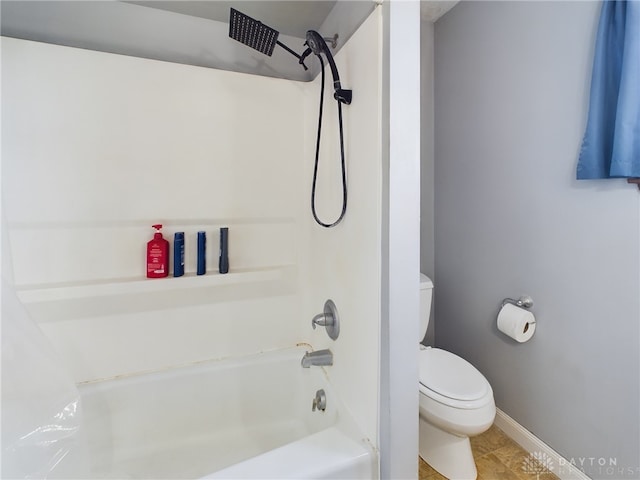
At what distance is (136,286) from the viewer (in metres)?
1.38

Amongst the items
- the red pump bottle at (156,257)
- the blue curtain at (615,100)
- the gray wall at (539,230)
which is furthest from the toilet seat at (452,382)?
the red pump bottle at (156,257)

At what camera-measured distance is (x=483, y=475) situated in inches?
62.2

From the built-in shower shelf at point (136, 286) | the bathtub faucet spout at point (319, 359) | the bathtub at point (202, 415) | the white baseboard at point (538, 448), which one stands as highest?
the built-in shower shelf at point (136, 286)

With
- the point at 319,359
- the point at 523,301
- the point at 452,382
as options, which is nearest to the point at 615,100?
the point at 523,301

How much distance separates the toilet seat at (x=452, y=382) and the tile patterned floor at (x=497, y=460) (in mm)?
453

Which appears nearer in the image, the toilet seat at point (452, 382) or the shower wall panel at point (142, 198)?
the shower wall panel at point (142, 198)

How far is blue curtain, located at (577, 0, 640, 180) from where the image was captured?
1211mm

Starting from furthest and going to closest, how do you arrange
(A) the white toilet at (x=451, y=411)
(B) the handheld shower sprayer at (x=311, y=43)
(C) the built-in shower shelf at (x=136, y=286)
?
(A) the white toilet at (x=451, y=411), (C) the built-in shower shelf at (x=136, y=286), (B) the handheld shower sprayer at (x=311, y=43)

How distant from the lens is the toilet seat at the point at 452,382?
1.44m

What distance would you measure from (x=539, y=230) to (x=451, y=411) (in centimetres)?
97

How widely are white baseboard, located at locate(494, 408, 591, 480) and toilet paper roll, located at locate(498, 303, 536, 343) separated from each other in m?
0.52

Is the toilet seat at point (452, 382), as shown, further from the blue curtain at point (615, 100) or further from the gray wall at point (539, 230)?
the blue curtain at point (615, 100)

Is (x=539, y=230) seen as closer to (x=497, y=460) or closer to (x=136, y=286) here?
(x=497, y=460)

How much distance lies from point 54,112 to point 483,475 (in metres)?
2.51
